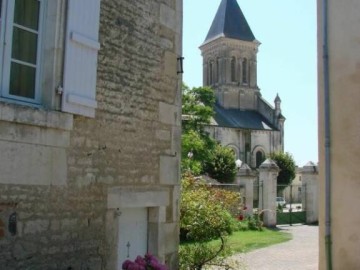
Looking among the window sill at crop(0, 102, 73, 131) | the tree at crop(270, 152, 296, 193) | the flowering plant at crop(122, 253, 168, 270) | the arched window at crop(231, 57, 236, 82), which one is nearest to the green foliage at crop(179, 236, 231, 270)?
the flowering plant at crop(122, 253, 168, 270)

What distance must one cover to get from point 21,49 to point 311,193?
57.0 feet

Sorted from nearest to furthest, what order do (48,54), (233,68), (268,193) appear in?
(48,54)
(268,193)
(233,68)

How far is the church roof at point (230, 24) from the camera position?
5181cm

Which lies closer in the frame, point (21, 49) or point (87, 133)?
point (21, 49)

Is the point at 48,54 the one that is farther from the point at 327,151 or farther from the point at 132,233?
the point at 327,151

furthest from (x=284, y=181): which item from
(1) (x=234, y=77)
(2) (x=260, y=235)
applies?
(2) (x=260, y=235)

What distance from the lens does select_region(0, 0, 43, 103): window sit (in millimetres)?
4355

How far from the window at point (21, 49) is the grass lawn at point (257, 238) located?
→ 8.51 m

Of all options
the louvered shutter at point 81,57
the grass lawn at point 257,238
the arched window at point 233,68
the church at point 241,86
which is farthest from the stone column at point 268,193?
the arched window at point 233,68

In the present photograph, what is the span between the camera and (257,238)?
14.7m

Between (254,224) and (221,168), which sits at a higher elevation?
(221,168)

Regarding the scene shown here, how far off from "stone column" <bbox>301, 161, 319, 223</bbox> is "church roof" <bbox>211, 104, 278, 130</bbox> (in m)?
24.7

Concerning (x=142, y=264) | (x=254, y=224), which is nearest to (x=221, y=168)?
(x=254, y=224)

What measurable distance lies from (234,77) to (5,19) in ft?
158
